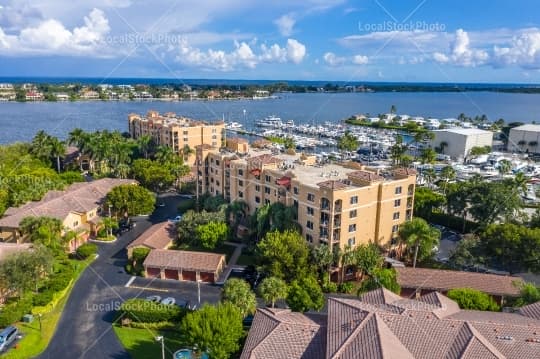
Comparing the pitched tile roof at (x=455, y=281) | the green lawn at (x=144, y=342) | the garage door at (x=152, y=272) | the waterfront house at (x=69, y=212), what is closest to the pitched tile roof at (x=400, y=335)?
the green lawn at (x=144, y=342)

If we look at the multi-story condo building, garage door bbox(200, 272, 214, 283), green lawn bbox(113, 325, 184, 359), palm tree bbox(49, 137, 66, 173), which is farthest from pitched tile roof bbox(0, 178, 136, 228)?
green lawn bbox(113, 325, 184, 359)

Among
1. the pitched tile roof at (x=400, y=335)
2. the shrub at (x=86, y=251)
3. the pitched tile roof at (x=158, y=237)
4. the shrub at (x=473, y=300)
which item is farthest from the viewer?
the shrub at (x=86, y=251)

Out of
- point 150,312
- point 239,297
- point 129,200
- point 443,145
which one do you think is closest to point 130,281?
point 150,312

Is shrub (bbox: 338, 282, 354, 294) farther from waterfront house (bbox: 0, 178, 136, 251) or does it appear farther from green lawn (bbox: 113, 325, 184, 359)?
waterfront house (bbox: 0, 178, 136, 251)

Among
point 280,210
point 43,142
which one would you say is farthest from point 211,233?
point 43,142

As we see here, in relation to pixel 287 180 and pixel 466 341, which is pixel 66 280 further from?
pixel 466 341

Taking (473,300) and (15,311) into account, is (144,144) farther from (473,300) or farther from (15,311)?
(473,300)

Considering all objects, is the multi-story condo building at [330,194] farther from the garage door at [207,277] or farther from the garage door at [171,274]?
the garage door at [171,274]
